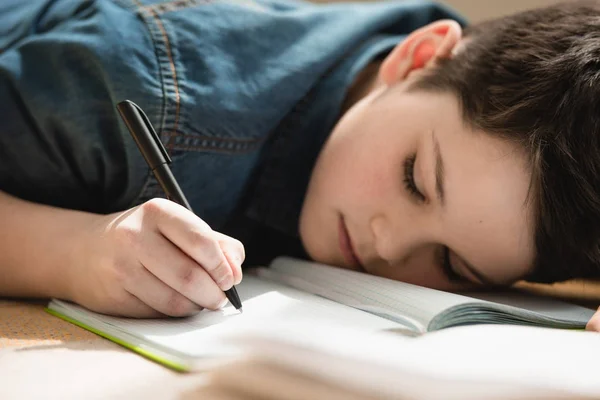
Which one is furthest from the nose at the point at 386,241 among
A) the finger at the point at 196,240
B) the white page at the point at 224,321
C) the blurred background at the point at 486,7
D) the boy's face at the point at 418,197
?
the blurred background at the point at 486,7

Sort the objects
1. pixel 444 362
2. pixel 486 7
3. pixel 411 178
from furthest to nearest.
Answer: pixel 486 7
pixel 411 178
pixel 444 362

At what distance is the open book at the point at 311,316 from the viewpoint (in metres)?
0.42

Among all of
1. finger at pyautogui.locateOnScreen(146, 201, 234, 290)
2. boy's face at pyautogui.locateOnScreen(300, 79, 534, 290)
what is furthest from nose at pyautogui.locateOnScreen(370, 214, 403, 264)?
finger at pyautogui.locateOnScreen(146, 201, 234, 290)

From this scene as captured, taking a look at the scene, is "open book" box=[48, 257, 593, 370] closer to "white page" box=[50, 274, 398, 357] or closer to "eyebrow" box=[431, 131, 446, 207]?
"white page" box=[50, 274, 398, 357]

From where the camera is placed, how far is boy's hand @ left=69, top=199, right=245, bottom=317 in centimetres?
49

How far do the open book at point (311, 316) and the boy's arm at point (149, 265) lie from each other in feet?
0.05

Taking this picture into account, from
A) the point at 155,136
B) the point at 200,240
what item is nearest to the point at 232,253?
the point at 200,240

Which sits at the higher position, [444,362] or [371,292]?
[444,362]

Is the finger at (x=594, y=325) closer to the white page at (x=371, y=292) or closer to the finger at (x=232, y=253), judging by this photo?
the white page at (x=371, y=292)

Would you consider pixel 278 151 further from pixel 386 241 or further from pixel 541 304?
pixel 541 304

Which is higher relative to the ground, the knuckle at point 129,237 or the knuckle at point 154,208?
the knuckle at point 154,208

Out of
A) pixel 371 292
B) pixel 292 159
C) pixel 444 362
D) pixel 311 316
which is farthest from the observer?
pixel 292 159

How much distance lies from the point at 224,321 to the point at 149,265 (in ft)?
0.26

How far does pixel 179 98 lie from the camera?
26.8 inches
